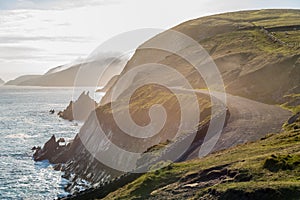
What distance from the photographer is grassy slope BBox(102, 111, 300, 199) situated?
63.3ft

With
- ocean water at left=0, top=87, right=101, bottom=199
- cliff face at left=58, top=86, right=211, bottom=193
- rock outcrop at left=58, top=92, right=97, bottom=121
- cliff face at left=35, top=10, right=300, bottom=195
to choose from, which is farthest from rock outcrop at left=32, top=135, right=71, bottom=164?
rock outcrop at left=58, top=92, right=97, bottom=121

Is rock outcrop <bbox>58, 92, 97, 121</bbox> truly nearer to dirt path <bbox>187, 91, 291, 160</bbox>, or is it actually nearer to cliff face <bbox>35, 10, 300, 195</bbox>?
cliff face <bbox>35, 10, 300, 195</bbox>

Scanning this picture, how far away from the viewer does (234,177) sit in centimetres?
2189

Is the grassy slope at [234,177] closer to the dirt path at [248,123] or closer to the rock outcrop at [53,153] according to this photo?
the dirt path at [248,123]

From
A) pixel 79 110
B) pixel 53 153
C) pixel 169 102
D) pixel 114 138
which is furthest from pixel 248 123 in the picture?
pixel 79 110

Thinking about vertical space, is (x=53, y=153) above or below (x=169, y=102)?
below

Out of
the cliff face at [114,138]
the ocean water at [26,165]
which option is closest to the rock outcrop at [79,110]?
the ocean water at [26,165]

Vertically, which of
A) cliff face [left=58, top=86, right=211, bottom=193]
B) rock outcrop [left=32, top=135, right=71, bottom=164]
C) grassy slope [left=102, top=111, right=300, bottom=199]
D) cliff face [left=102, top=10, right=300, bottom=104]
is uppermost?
grassy slope [left=102, top=111, right=300, bottom=199]

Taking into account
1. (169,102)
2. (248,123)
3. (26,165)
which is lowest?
(26,165)

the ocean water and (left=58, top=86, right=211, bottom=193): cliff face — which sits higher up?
(left=58, top=86, right=211, bottom=193): cliff face

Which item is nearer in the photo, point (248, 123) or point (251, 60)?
point (248, 123)

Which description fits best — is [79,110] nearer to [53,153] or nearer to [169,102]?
[53,153]

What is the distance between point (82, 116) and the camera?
144m

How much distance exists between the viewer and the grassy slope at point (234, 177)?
19297 millimetres
